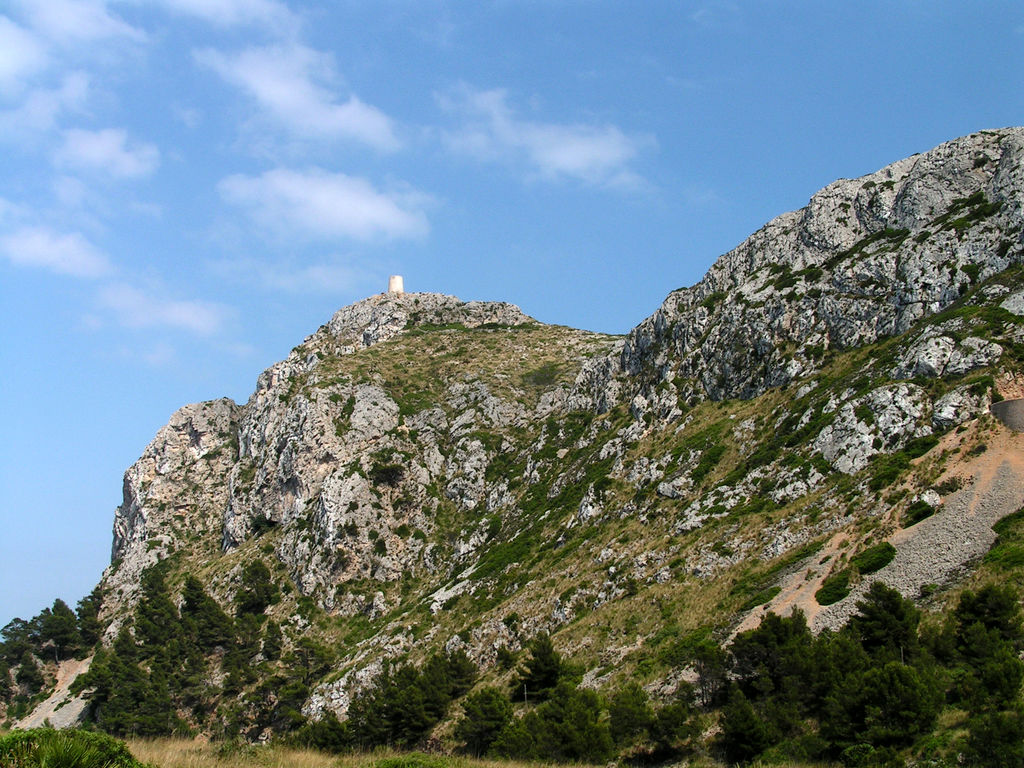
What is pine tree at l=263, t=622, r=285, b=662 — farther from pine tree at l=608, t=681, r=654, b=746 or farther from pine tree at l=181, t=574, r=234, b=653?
pine tree at l=608, t=681, r=654, b=746

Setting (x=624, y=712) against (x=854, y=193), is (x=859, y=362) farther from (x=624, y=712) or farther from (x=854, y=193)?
(x=624, y=712)

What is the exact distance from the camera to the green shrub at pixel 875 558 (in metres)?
42.6

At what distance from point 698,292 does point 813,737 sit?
220ft

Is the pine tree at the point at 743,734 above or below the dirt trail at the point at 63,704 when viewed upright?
below

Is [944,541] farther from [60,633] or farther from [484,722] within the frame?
[60,633]

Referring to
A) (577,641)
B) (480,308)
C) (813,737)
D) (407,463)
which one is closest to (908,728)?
(813,737)

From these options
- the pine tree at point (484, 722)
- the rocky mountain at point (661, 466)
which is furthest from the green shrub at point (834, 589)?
the pine tree at point (484, 722)

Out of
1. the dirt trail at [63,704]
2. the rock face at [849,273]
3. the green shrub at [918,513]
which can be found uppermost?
the rock face at [849,273]

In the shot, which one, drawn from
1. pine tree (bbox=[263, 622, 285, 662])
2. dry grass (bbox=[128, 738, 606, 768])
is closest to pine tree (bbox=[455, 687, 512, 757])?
dry grass (bbox=[128, 738, 606, 768])

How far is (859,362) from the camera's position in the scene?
210 ft

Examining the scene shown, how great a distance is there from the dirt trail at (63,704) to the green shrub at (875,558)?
275 feet

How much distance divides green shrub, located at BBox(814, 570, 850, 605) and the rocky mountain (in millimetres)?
188

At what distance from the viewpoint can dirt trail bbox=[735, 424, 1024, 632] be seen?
40719 millimetres

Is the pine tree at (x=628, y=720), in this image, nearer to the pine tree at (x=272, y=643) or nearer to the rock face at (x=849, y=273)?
the rock face at (x=849, y=273)
